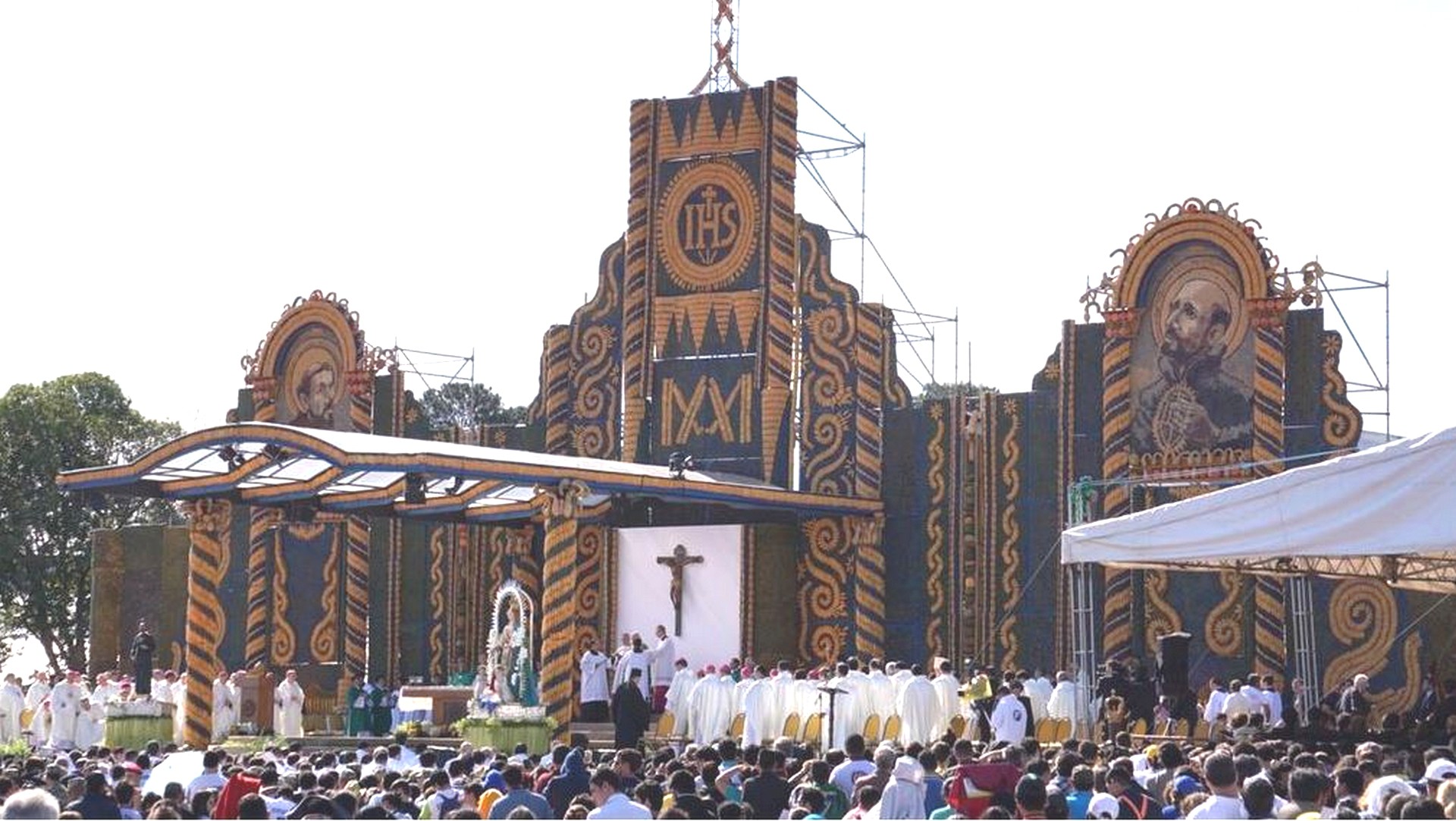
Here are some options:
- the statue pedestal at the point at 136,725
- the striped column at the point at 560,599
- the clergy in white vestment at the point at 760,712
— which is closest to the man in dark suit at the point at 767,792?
the clergy in white vestment at the point at 760,712

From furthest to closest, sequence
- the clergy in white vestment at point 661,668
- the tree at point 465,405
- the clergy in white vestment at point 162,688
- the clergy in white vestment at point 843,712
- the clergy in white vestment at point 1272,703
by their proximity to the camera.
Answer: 1. the tree at point 465,405
2. the clergy in white vestment at point 162,688
3. the clergy in white vestment at point 661,668
4. the clergy in white vestment at point 843,712
5. the clergy in white vestment at point 1272,703

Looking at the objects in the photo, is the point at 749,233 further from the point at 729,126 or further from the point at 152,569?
the point at 152,569

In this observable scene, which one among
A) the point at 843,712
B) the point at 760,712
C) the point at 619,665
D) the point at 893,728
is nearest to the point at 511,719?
the point at 619,665

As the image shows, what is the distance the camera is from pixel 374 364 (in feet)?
136

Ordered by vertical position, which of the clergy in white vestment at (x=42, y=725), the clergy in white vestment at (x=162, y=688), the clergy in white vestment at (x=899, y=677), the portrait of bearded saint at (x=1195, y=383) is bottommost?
the clergy in white vestment at (x=42, y=725)

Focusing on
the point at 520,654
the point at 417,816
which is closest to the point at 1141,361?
the point at 520,654

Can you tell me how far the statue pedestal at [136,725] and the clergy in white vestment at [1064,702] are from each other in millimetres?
14034

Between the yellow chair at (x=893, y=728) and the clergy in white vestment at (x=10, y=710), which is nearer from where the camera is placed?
the yellow chair at (x=893, y=728)

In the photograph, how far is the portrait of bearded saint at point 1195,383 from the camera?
32500mm

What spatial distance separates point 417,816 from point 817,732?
585 inches

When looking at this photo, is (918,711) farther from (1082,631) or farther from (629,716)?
(629,716)

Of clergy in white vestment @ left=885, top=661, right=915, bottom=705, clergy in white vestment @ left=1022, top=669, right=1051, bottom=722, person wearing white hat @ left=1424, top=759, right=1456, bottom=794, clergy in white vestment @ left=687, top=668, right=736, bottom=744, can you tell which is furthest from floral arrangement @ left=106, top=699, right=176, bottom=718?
person wearing white hat @ left=1424, top=759, right=1456, bottom=794

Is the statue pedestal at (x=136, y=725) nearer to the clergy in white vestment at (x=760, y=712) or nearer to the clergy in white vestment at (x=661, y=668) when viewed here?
the clergy in white vestment at (x=661, y=668)

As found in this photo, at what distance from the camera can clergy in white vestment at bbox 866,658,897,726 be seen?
2986cm
